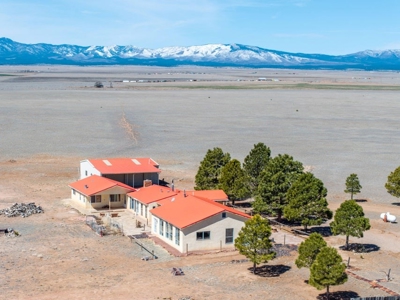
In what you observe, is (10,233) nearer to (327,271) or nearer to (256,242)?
(256,242)

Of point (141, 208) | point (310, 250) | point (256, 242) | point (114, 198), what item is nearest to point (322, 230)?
point (256, 242)

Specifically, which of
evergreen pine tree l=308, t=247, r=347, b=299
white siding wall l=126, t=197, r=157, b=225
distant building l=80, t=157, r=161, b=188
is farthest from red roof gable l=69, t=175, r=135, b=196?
evergreen pine tree l=308, t=247, r=347, b=299

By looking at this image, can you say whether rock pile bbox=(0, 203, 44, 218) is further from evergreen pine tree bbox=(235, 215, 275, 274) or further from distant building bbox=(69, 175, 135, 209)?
evergreen pine tree bbox=(235, 215, 275, 274)

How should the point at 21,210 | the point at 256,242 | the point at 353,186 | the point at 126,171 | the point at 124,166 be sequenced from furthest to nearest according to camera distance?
the point at 124,166 → the point at 353,186 → the point at 126,171 → the point at 21,210 → the point at 256,242

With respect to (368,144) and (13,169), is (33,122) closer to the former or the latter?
(13,169)

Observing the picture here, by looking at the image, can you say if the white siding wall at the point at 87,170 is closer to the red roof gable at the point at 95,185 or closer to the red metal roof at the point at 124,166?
the red metal roof at the point at 124,166

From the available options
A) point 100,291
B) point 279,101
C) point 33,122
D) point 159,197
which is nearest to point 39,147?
point 33,122
